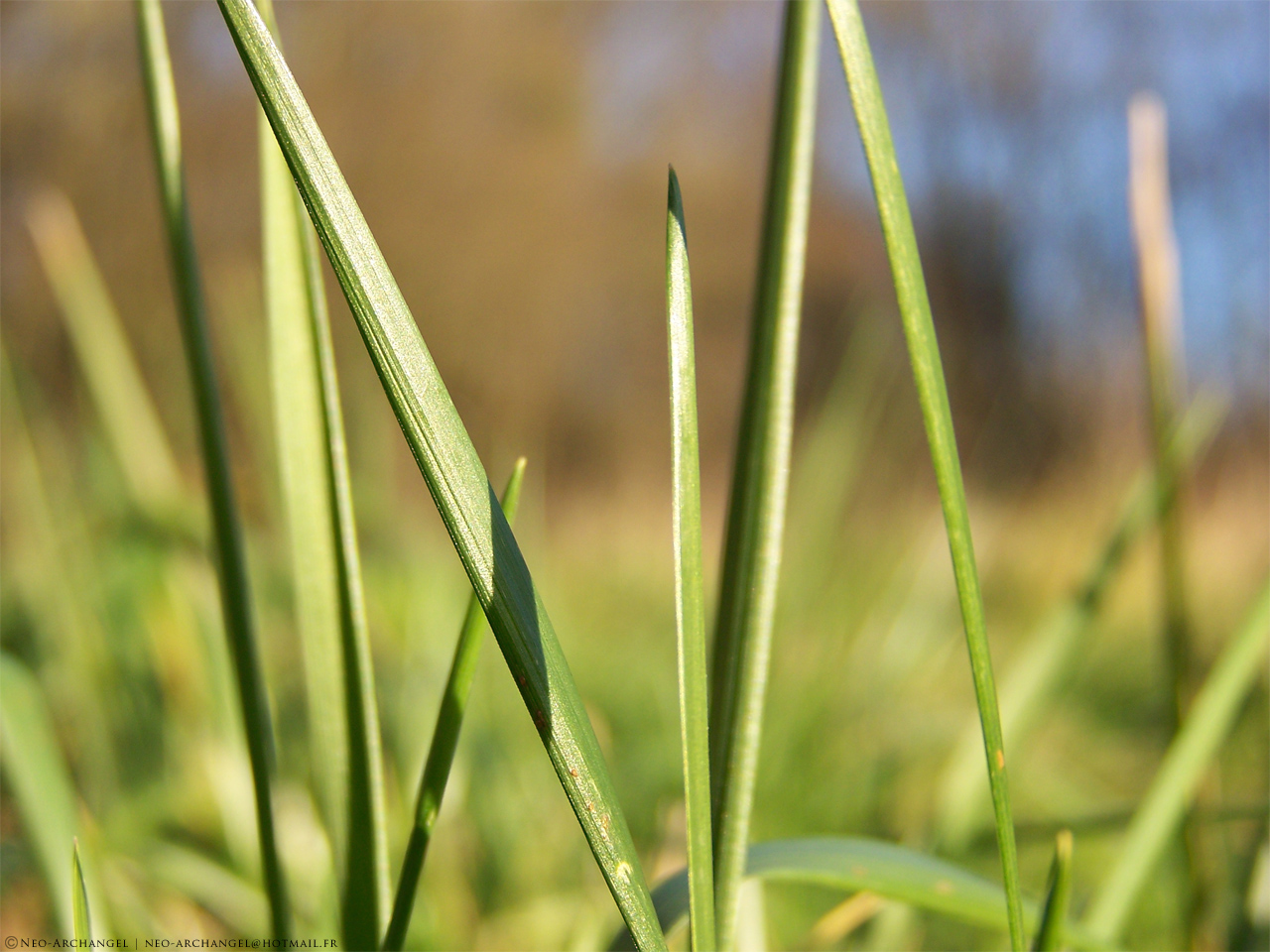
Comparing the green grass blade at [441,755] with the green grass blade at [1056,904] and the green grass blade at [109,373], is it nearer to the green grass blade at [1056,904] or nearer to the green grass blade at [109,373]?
the green grass blade at [1056,904]

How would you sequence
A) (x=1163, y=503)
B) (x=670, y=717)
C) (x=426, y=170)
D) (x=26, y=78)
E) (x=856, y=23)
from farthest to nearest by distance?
(x=426, y=170), (x=26, y=78), (x=670, y=717), (x=1163, y=503), (x=856, y=23)

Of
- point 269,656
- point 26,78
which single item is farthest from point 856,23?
point 26,78

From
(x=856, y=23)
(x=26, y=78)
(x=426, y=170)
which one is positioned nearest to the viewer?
(x=856, y=23)

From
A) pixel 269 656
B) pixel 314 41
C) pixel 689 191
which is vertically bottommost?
pixel 269 656

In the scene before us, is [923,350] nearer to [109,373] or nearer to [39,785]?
[39,785]

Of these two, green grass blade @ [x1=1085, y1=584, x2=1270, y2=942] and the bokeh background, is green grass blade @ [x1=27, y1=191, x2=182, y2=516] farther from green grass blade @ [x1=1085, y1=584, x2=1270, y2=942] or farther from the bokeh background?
green grass blade @ [x1=1085, y1=584, x2=1270, y2=942]

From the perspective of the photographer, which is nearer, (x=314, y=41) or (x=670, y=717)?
(x=670, y=717)

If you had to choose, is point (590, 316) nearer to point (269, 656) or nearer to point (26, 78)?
point (26, 78)

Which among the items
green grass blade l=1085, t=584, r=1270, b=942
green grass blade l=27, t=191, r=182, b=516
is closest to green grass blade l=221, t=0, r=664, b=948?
green grass blade l=1085, t=584, r=1270, b=942
